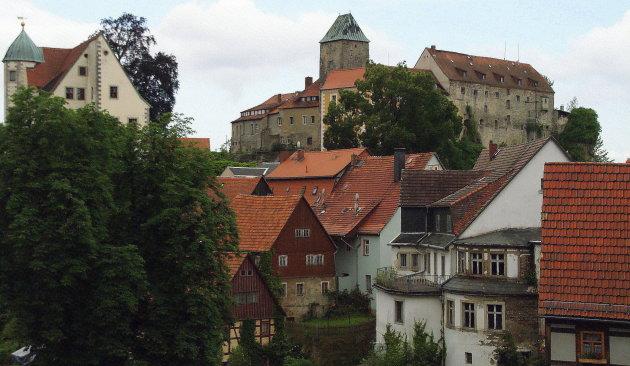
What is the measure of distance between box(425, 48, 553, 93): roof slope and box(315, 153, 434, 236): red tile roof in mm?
64352

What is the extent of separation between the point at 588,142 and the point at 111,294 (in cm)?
10350

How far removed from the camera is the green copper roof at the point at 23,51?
6719cm

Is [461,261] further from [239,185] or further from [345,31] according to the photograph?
[345,31]

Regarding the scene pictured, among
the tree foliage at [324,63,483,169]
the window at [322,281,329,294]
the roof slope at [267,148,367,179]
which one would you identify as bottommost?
the window at [322,281,329,294]

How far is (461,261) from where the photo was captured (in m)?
39.4

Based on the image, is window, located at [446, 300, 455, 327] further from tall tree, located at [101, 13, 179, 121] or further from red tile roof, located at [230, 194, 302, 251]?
tall tree, located at [101, 13, 179, 121]

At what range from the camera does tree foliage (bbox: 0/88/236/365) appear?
31.8 metres

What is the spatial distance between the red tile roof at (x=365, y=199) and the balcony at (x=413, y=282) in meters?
8.21

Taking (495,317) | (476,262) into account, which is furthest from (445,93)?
(495,317)

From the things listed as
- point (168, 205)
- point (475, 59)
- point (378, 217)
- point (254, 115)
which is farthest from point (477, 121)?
point (168, 205)

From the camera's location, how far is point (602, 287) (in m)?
27.5

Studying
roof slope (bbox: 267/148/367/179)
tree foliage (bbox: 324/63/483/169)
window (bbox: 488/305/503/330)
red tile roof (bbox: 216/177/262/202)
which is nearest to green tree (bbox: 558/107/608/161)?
tree foliage (bbox: 324/63/483/169)

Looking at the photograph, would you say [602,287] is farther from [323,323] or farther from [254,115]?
[254,115]

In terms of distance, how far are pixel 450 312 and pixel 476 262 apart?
2061 mm
